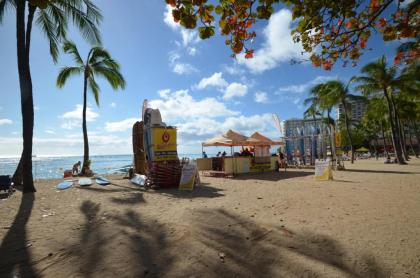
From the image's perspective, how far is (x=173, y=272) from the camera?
3.20 metres

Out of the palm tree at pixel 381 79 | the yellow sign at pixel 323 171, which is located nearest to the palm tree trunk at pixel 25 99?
the yellow sign at pixel 323 171

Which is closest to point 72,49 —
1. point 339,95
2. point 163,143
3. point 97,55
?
point 97,55

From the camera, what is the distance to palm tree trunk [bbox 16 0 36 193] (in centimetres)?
991

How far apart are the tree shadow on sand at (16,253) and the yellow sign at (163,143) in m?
6.55

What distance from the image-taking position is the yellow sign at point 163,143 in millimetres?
12242

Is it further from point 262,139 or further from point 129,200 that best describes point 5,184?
point 262,139

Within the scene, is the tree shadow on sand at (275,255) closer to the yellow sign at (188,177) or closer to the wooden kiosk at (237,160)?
the yellow sign at (188,177)

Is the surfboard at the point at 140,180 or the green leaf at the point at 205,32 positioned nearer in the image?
the green leaf at the point at 205,32

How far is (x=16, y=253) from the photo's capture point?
154 inches

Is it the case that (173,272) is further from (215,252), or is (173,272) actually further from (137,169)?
(137,169)

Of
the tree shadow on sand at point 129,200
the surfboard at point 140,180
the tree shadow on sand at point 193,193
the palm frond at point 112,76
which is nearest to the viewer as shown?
the tree shadow on sand at point 129,200

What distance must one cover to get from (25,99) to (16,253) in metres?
8.24

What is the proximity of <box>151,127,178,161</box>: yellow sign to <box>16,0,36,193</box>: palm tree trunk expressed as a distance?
4.95m

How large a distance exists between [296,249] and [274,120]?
23.2 m
